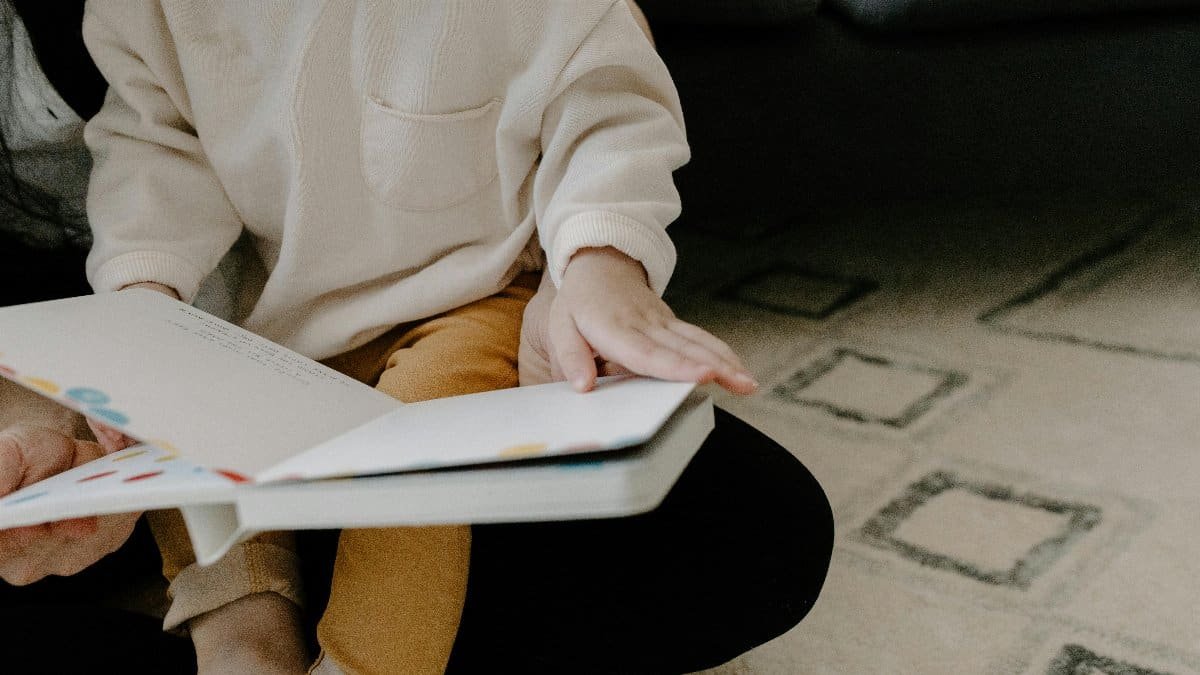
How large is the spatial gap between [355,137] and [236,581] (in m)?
0.28

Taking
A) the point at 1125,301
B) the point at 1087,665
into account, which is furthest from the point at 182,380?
the point at 1125,301

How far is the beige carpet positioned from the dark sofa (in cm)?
14

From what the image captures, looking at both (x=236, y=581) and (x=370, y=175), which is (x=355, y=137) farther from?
(x=236, y=581)

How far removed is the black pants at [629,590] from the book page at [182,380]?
14cm

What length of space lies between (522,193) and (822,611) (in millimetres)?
371

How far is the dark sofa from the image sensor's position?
46.5 inches

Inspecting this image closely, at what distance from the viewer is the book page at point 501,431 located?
0.41 meters

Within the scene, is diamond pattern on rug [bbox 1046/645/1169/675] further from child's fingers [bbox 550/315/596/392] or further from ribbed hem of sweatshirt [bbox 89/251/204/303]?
ribbed hem of sweatshirt [bbox 89/251/204/303]

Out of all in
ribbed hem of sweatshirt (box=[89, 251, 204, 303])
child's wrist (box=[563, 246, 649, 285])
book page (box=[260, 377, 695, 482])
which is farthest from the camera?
ribbed hem of sweatshirt (box=[89, 251, 204, 303])

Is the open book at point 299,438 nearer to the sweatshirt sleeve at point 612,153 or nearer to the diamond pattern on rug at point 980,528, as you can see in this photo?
the sweatshirt sleeve at point 612,153

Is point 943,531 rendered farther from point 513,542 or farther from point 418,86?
point 418,86

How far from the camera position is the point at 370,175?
2.48 feet

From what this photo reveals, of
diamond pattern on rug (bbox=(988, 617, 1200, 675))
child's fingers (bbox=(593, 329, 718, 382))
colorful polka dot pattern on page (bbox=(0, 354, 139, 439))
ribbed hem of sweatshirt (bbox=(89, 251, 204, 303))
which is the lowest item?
diamond pattern on rug (bbox=(988, 617, 1200, 675))

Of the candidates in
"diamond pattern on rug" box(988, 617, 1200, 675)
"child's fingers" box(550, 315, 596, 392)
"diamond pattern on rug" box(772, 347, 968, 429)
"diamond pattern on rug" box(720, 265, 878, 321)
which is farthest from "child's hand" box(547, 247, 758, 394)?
"diamond pattern on rug" box(720, 265, 878, 321)
